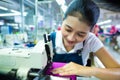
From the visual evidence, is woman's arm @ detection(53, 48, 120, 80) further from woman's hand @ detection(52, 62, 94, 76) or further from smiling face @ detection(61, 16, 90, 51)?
smiling face @ detection(61, 16, 90, 51)

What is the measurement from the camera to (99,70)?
42.7 inches

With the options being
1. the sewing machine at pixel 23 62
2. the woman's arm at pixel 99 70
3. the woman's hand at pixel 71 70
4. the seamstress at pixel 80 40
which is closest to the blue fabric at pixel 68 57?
the seamstress at pixel 80 40

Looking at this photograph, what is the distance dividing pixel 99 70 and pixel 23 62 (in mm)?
492

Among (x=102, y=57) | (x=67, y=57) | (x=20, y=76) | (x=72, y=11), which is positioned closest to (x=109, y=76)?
(x=102, y=57)

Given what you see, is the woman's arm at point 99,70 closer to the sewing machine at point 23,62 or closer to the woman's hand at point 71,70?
the woman's hand at point 71,70

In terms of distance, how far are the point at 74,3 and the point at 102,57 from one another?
46 centimetres

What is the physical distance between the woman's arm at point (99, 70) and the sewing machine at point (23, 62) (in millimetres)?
144

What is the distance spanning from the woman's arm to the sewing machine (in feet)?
0.47

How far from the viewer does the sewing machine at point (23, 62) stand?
2.66 feet

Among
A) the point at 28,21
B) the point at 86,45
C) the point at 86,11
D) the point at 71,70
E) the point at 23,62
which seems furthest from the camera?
the point at 28,21

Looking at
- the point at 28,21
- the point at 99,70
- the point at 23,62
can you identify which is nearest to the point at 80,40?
the point at 99,70

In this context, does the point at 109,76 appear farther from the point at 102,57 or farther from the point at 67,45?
the point at 67,45

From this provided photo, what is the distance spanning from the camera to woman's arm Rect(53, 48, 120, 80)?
96cm

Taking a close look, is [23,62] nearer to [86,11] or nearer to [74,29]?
[74,29]
